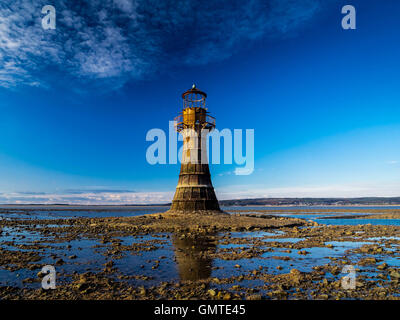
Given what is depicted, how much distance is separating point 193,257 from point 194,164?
2351 centimetres

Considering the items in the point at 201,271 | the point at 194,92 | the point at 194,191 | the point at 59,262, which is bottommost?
the point at 59,262

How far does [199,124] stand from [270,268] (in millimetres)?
27697

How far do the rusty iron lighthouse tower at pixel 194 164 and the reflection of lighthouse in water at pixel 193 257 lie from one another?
15.8 meters

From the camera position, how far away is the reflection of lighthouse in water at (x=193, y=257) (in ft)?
31.6

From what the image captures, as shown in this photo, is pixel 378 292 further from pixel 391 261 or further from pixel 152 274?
pixel 152 274

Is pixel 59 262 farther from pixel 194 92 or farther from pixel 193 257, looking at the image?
pixel 194 92

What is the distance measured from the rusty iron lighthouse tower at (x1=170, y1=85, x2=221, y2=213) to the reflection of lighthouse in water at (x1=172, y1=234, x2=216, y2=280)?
51.7 feet

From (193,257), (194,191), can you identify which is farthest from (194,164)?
(193,257)

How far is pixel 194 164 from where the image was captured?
35.4m

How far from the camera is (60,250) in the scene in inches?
566

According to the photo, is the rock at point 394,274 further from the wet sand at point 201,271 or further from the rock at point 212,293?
the rock at point 212,293

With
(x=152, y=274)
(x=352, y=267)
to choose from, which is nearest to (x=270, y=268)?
(x=352, y=267)

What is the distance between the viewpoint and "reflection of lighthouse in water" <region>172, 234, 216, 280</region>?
9638 millimetres
